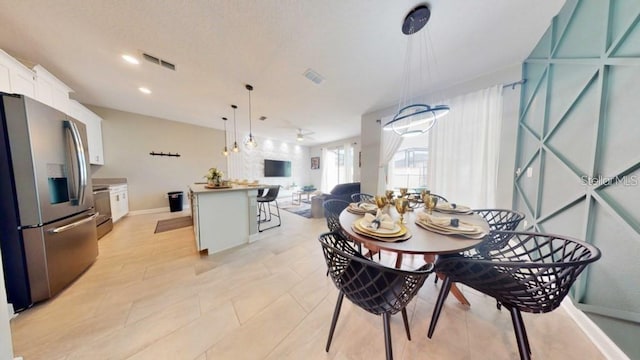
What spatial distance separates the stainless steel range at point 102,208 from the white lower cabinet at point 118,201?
241mm

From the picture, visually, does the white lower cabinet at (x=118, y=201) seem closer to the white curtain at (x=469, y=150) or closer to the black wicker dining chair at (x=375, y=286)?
the black wicker dining chair at (x=375, y=286)

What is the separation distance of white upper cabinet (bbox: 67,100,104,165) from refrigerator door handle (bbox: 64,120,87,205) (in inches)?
87.2

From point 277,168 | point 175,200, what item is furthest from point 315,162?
point 175,200

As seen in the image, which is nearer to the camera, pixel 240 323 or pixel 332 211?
pixel 240 323

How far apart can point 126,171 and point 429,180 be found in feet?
22.6

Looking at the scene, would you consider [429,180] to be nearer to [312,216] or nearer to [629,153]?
[629,153]

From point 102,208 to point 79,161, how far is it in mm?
1980

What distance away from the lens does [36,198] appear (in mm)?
1403

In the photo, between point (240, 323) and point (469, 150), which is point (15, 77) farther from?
point (469, 150)

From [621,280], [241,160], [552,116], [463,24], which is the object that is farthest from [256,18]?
[241,160]

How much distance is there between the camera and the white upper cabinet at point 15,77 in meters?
1.79

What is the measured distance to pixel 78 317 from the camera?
1.35 meters

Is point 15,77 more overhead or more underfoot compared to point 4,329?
more overhead

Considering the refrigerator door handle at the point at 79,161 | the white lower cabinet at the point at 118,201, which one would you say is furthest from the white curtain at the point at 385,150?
the white lower cabinet at the point at 118,201
